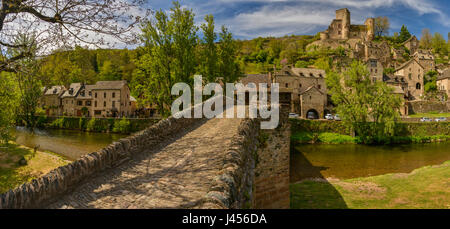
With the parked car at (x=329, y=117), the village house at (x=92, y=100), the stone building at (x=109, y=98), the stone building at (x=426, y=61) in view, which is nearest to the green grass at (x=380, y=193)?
the parked car at (x=329, y=117)

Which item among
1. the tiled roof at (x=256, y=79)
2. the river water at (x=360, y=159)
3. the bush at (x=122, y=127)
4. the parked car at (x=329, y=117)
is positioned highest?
the tiled roof at (x=256, y=79)

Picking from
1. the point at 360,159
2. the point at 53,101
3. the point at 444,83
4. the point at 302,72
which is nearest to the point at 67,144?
the point at 53,101

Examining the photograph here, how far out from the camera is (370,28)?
112875 mm

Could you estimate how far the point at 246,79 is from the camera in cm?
4559

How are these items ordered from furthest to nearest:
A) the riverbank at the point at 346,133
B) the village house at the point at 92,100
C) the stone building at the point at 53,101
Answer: the stone building at the point at 53,101
the village house at the point at 92,100
the riverbank at the point at 346,133

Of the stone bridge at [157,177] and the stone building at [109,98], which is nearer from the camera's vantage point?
the stone bridge at [157,177]

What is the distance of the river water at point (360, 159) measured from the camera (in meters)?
21.9

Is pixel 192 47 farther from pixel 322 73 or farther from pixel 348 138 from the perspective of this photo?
pixel 322 73

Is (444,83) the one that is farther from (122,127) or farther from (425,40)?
(122,127)

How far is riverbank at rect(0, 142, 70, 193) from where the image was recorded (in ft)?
49.7

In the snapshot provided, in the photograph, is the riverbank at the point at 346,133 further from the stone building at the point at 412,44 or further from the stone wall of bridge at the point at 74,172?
the stone building at the point at 412,44

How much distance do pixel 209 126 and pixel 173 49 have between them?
529 inches

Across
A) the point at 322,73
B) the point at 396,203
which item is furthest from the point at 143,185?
the point at 322,73

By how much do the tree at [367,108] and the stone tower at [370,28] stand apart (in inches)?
3569
